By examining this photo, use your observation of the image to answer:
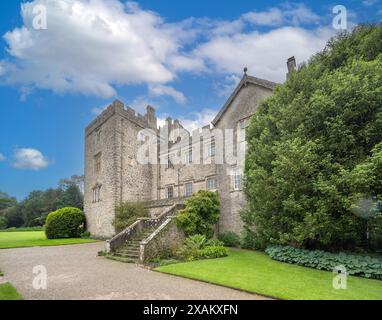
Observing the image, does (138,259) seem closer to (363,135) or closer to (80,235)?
(363,135)

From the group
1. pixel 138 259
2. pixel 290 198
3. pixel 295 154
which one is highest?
pixel 295 154

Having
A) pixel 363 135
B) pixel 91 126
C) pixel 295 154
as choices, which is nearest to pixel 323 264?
pixel 295 154

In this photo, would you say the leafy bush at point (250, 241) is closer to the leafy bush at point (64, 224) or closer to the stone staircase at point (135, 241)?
the stone staircase at point (135, 241)

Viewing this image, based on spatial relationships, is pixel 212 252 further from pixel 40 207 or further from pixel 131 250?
pixel 40 207

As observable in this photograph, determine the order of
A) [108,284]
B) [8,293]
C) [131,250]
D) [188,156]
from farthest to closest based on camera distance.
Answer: [188,156] → [131,250] → [108,284] → [8,293]

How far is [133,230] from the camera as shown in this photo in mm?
16766

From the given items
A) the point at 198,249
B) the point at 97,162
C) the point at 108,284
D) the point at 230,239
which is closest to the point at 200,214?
the point at 230,239

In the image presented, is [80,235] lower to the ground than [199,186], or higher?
lower

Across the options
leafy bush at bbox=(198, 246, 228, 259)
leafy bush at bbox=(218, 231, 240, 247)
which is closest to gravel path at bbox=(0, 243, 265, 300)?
leafy bush at bbox=(198, 246, 228, 259)

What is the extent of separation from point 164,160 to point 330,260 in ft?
62.9

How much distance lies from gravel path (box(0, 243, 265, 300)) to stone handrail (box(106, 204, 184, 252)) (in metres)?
2.90

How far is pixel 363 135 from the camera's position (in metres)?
11.0

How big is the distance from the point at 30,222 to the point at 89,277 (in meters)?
65.9

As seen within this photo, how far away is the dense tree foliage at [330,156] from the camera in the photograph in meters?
10.4
